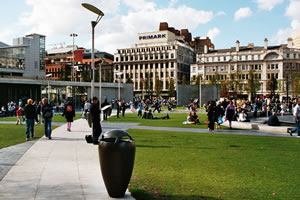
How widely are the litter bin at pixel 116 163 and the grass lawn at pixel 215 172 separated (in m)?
0.45

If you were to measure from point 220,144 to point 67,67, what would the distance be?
3973 inches

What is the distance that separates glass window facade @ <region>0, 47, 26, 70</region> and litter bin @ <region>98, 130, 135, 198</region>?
6744cm

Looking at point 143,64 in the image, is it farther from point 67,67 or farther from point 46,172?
point 46,172

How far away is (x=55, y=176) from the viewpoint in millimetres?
7508

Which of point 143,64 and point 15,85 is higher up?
point 143,64

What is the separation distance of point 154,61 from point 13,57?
1846 inches

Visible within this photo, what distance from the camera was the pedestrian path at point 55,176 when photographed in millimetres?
6062

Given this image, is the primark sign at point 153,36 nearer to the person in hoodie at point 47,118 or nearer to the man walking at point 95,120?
the person in hoodie at point 47,118

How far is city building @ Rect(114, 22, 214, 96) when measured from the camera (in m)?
103

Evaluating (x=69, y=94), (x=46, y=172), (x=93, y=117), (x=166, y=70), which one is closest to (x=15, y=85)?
(x=69, y=94)

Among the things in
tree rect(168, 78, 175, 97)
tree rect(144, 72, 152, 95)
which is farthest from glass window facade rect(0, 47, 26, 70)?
tree rect(168, 78, 175, 97)

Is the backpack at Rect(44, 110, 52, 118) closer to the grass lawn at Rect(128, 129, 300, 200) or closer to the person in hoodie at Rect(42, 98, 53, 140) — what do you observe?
the person in hoodie at Rect(42, 98, 53, 140)

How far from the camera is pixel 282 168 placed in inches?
335

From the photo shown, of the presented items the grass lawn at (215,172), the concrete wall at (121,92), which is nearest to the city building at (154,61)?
the concrete wall at (121,92)
